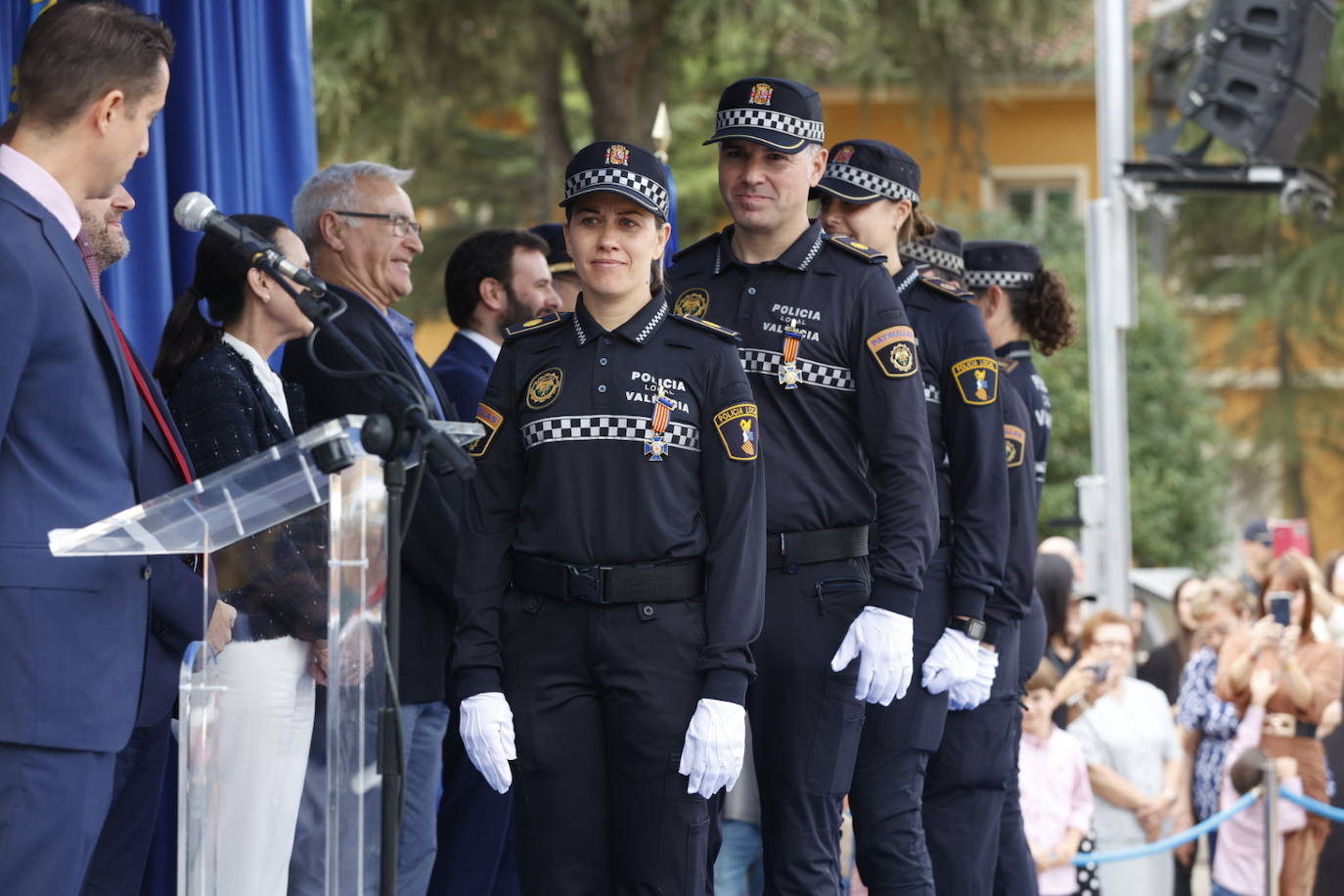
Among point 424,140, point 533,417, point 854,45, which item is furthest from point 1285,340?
point 533,417

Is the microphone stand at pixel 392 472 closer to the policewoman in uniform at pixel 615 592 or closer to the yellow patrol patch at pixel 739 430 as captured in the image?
the policewoman in uniform at pixel 615 592

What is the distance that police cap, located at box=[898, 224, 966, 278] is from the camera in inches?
206

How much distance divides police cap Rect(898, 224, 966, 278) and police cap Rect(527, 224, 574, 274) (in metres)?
1.45

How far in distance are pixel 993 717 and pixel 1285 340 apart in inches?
644

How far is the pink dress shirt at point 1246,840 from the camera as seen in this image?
729 centimetres

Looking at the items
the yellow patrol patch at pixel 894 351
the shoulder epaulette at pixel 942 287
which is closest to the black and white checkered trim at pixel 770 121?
the yellow patrol patch at pixel 894 351

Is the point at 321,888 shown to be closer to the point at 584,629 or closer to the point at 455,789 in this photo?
the point at 584,629

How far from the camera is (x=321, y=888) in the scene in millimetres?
3143

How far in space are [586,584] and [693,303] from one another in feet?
3.25

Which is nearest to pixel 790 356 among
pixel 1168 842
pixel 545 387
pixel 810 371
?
pixel 810 371

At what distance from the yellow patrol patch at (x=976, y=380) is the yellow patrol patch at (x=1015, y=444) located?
0.36m

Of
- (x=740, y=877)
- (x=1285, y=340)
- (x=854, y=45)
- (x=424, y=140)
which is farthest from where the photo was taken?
(x=1285, y=340)

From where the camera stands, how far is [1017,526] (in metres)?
4.92

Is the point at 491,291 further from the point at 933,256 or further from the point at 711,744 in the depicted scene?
the point at 711,744
